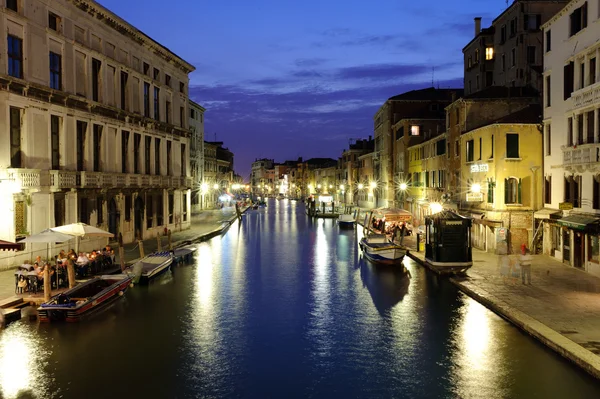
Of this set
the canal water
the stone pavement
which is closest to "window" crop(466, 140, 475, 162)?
the canal water

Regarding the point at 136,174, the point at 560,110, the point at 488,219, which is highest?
the point at 560,110

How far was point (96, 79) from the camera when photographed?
116 feet

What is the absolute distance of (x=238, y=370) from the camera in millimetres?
14805

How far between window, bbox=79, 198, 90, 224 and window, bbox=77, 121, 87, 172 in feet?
6.41

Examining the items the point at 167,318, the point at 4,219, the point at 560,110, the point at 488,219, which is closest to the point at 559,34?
the point at 560,110

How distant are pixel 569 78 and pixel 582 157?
486 cm

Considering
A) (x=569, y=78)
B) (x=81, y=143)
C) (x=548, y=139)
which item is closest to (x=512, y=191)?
(x=548, y=139)

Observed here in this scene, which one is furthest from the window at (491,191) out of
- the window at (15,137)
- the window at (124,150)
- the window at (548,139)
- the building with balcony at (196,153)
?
the building with balcony at (196,153)

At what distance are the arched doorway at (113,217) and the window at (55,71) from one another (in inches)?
358

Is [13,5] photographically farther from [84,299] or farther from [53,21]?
[84,299]

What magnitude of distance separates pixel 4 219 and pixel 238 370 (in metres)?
16.7

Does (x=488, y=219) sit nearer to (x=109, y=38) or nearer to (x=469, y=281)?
(x=469, y=281)

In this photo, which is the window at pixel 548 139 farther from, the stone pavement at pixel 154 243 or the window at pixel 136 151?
the window at pixel 136 151

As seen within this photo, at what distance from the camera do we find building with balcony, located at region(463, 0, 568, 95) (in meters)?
48.8
